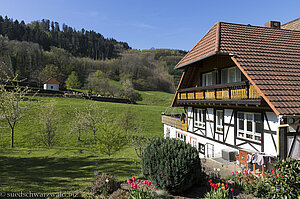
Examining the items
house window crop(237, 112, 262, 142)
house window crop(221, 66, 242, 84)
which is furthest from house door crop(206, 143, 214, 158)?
house window crop(221, 66, 242, 84)

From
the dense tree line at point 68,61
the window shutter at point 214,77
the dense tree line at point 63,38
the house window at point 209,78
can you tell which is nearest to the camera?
the window shutter at point 214,77

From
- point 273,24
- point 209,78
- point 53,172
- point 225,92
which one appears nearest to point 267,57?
point 225,92

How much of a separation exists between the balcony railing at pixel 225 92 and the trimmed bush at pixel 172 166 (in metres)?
5.65

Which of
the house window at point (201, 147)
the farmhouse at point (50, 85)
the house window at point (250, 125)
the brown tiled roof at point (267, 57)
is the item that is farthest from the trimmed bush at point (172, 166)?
the farmhouse at point (50, 85)

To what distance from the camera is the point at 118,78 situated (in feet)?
366

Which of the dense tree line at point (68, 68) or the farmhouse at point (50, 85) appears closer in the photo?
the farmhouse at point (50, 85)

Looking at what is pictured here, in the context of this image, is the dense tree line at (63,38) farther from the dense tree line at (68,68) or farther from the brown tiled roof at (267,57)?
the brown tiled roof at (267,57)

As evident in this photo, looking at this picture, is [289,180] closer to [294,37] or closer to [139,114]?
[294,37]

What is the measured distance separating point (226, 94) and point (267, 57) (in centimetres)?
341

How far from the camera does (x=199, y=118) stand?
18.2 metres

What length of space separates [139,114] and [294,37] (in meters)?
32.1

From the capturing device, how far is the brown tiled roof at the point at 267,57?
1014 cm

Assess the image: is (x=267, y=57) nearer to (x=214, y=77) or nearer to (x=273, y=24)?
(x=214, y=77)

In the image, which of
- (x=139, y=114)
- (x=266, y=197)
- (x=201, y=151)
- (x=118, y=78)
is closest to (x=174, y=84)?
(x=118, y=78)
